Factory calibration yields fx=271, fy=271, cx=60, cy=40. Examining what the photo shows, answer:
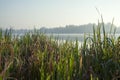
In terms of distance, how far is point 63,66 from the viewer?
2455 mm

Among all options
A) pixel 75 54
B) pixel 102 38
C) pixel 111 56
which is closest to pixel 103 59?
pixel 111 56

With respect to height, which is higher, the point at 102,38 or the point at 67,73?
the point at 102,38

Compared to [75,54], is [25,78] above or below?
below

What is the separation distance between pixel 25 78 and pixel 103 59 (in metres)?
0.93

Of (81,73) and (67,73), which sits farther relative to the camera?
(81,73)

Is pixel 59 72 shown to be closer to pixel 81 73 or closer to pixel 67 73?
pixel 67 73

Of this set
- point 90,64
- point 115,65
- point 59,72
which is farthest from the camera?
point 90,64

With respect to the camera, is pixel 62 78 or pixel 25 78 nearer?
pixel 62 78

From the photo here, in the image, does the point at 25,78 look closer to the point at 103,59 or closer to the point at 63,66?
the point at 63,66

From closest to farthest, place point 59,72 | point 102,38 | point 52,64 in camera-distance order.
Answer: point 59,72
point 52,64
point 102,38

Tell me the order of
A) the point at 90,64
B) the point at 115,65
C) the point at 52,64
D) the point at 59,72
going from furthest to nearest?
the point at 90,64 → the point at 115,65 → the point at 52,64 → the point at 59,72

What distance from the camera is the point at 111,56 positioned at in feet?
10.5

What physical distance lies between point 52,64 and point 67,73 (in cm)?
37

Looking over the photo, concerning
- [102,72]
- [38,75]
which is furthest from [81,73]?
[38,75]
